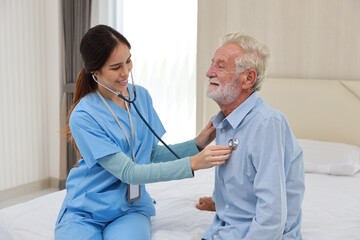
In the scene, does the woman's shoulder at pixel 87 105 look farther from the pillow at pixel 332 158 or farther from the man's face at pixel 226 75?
the pillow at pixel 332 158

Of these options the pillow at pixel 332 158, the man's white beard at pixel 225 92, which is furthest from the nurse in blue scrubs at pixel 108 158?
the pillow at pixel 332 158

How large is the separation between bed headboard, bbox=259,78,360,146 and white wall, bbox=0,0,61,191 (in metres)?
2.19

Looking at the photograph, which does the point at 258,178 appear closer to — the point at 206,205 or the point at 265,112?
the point at 265,112

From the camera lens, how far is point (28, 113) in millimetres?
4008

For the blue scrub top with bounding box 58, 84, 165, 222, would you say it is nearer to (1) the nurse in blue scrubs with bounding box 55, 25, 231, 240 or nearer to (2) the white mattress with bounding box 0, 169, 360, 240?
(1) the nurse in blue scrubs with bounding box 55, 25, 231, 240

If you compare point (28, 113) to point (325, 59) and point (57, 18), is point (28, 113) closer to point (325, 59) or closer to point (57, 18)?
point (57, 18)

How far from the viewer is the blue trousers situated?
151 cm

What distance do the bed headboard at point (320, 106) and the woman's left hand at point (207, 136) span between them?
150 centimetres

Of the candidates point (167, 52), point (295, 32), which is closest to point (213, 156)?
point (295, 32)

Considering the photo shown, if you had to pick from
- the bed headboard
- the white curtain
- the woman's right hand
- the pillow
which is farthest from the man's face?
the white curtain

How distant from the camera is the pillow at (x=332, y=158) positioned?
2.67 meters

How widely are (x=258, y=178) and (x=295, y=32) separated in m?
2.04

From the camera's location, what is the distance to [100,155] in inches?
60.2

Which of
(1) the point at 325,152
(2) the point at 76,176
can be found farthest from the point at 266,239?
(1) the point at 325,152
